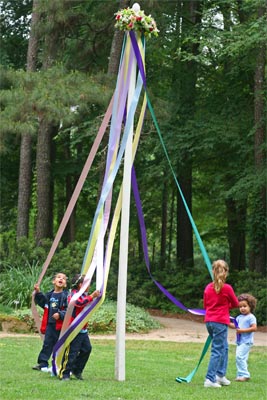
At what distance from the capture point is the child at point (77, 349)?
24.6 feet

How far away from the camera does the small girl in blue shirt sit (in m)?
8.16

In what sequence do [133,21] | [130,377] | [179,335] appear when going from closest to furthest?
1. [133,21]
2. [130,377]
3. [179,335]

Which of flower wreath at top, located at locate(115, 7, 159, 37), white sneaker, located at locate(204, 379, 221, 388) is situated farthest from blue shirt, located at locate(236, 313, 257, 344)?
flower wreath at top, located at locate(115, 7, 159, 37)

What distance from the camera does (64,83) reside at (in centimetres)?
1720

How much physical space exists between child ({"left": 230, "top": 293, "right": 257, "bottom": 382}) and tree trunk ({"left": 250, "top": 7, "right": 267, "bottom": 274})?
1012cm

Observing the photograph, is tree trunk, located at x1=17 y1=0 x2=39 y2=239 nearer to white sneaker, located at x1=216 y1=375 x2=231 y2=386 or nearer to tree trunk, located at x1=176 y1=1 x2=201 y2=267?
tree trunk, located at x1=176 y1=1 x2=201 y2=267

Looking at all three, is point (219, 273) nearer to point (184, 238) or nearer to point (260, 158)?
point (260, 158)

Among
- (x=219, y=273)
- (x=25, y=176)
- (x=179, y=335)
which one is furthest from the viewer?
(x=25, y=176)

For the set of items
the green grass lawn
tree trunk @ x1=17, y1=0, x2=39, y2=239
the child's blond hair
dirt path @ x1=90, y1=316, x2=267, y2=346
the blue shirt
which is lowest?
dirt path @ x1=90, y1=316, x2=267, y2=346

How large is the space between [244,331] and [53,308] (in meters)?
2.19

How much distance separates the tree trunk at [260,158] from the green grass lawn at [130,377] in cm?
753

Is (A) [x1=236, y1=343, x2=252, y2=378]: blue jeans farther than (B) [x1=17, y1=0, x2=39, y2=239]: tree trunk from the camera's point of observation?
No

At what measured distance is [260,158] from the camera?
1900 cm

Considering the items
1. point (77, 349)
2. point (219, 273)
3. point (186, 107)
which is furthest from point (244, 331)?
point (186, 107)
